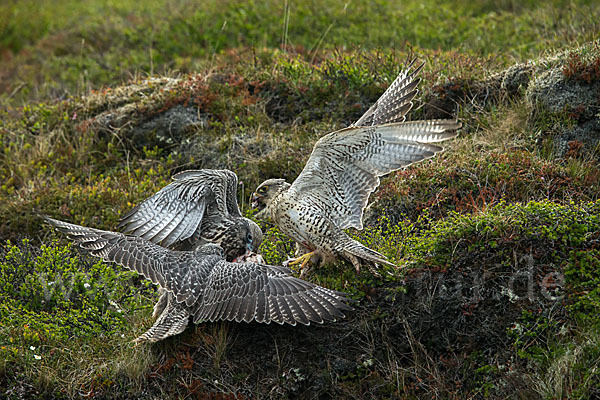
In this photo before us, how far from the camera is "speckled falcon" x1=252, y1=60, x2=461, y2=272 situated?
5660 millimetres

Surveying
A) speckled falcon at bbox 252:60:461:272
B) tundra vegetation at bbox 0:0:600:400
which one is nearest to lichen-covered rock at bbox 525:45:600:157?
tundra vegetation at bbox 0:0:600:400

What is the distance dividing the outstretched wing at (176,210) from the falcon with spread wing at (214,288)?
201 mm

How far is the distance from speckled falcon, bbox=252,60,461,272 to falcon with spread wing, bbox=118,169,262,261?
351 millimetres

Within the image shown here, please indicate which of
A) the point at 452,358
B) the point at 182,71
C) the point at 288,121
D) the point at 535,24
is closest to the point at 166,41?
the point at 182,71

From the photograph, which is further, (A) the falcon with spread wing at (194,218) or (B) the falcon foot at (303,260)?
(A) the falcon with spread wing at (194,218)

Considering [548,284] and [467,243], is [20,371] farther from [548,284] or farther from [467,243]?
[548,284]

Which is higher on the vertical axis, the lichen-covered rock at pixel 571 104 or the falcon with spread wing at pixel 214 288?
the lichen-covered rock at pixel 571 104

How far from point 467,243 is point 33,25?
12.3 m

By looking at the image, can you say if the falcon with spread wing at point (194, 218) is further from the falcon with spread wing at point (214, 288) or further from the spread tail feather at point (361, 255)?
the spread tail feather at point (361, 255)

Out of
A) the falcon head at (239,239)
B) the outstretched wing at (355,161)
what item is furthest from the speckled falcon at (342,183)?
the falcon head at (239,239)

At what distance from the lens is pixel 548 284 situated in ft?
17.1

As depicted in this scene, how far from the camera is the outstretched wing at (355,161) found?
5676mm

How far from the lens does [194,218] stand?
248 inches

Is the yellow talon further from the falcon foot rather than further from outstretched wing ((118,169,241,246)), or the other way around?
outstretched wing ((118,169,241,246))
